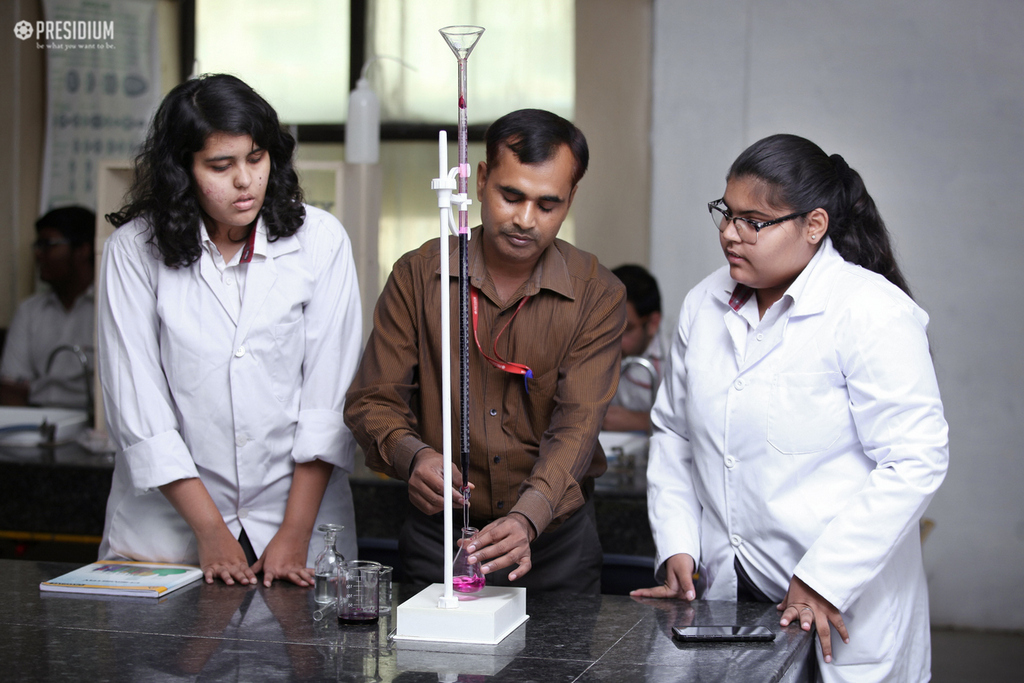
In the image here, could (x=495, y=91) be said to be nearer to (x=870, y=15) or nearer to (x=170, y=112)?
(x=870, y=15)

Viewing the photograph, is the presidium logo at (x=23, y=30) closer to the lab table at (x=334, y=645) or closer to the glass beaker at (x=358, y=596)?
the lab table at (x=334, y=645)

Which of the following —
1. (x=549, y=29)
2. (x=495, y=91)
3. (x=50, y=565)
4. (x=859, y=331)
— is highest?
(x=549, y=29)

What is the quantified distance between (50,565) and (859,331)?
1.69 metres

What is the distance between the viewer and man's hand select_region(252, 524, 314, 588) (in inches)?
75.5

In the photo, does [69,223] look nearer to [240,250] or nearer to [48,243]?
[48,243]

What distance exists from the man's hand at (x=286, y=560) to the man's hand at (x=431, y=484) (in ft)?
1.16

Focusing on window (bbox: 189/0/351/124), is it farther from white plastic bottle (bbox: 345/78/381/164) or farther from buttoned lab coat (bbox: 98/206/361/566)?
buttoned lab coat (bbox: 98/206/361/566)

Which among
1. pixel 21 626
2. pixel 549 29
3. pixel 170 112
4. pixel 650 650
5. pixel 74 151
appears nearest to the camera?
pixel 650 650

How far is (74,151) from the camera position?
479 cm

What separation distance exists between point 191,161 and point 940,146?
10.4 feet

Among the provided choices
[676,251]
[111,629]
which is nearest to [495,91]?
[676,251]

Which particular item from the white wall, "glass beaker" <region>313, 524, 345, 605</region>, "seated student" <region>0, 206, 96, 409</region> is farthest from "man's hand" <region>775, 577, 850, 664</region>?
"seated student" <region>0, 206, 96, 409</region>

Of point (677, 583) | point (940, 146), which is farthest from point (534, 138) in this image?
point (940, 146)

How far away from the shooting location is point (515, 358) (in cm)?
194
